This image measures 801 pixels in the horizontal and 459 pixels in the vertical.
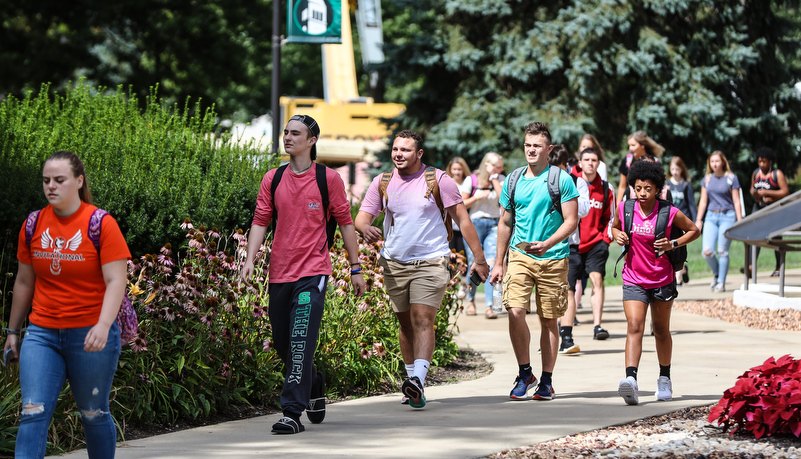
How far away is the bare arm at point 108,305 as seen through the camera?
4.02m

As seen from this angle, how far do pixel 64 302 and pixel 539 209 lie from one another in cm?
354

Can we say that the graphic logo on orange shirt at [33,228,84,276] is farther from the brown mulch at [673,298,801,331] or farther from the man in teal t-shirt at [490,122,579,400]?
the brown mulch at [673,298,801,331]

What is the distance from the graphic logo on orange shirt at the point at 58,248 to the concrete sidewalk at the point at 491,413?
4.52 feet

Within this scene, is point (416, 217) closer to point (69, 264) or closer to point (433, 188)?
point (433, 188)

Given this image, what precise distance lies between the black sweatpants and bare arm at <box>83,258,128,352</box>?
5.53 ft

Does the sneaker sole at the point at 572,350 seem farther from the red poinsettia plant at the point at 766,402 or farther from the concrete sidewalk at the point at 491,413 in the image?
the red poinsettia plant at the point at 766,402

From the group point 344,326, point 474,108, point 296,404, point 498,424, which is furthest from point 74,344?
point 474,108

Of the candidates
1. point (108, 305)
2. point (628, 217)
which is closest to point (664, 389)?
point (628, 217)

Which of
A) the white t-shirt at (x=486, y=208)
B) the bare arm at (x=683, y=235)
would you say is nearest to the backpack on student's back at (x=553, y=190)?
the bare arm at (x=683, y=235)

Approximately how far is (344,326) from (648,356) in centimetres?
303

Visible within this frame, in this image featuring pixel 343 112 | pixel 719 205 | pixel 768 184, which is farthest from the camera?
pixel 343 112

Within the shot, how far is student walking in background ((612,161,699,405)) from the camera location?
6.56m

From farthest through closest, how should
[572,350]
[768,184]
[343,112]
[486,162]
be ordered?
[343,112] < [768,184] < [486,162] < [572,350]

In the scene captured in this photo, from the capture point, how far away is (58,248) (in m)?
4.08
